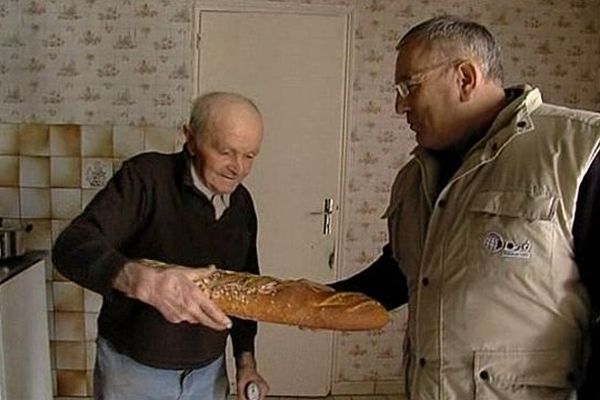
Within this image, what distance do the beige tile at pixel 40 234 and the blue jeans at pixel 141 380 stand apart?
6.42ft

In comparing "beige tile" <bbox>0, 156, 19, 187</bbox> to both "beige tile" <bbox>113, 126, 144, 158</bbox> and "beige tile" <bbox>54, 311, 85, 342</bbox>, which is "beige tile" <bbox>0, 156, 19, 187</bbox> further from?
"beige tile" <bbox>54, 311, 85, 342</bbox>

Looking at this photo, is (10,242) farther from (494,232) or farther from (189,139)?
(494,232)

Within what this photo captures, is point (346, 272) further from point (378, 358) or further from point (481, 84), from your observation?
point (481, 84)

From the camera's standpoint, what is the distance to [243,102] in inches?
62.7

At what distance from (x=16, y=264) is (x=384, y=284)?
1.84 meters

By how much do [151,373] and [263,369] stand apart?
207 centimetres

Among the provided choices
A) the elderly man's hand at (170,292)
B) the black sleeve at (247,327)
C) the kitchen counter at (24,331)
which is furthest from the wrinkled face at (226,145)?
the kitchen counter at (24,331)

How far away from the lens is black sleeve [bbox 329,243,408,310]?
5.16ft

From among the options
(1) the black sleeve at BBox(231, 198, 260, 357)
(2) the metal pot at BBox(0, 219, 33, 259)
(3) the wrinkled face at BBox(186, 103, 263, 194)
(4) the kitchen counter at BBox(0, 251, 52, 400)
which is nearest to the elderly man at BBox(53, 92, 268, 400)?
(3) the wrinkled face at BBox(186, 103, 263, 194)

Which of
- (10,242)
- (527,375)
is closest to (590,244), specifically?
(527,375)

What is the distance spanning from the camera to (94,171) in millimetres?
3428

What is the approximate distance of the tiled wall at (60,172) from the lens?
11.2 feet

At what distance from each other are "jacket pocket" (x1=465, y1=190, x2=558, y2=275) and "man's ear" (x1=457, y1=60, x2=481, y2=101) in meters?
0.22

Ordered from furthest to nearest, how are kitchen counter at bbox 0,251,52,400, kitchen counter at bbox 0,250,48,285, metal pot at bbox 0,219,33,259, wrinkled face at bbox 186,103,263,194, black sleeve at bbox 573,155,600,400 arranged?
metal pot at bbox 0,219,33,259
kitchen counter at bbox 0,250,48,285
kitchen counter at bbox 0,251,52,400
wrinkled face at bbox 186,103,263,194
black sleeve at bbox 573,155,600,400
